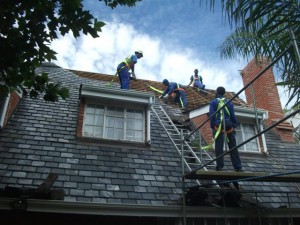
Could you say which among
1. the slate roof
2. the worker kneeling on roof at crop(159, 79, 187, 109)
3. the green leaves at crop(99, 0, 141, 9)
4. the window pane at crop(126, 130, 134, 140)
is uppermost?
the worker kneeling on roof at crop(159, 79, 187, 109)

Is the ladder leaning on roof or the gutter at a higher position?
the ladder leaning on roof

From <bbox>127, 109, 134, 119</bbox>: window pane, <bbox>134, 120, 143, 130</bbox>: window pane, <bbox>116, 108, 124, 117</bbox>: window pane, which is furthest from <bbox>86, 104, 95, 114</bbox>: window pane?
<bbox>134, 120, 143, 130</bbox>: window pane

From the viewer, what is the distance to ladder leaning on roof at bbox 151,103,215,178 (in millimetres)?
7859

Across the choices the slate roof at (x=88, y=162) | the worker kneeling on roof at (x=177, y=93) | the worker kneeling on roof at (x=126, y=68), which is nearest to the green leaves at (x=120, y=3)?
the slate roof at (x=88, y=162)

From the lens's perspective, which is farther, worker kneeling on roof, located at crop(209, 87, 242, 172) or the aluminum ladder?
the aluminum ladder

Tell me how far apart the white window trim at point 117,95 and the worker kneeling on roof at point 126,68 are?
5.64ft

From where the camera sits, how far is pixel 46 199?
19.2ft

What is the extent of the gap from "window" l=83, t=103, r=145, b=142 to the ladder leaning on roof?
3.16 feet

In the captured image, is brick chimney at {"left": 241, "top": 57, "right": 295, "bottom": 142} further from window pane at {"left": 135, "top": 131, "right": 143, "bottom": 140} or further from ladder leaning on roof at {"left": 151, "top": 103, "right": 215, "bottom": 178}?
window pane at {"left": 135, "top": 131, "right": 143, "bottom": 140}

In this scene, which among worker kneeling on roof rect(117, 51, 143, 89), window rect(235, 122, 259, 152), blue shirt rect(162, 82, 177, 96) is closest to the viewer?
window rect(235, 122, 259, 152)

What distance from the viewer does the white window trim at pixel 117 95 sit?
8562 millimetres

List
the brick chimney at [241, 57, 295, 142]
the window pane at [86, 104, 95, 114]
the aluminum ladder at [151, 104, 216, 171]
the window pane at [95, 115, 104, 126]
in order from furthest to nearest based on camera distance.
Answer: the brick chimney at [241, 57, 295, 142], the window pane at [86, 104, 95, 114], the window pane at [95, 115, 104, 126], the aluminum ladder at [151, 104, 216, 171]

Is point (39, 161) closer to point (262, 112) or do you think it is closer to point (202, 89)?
point (262, 112)

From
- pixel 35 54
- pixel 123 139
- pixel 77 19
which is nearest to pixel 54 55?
pixel 35 54
